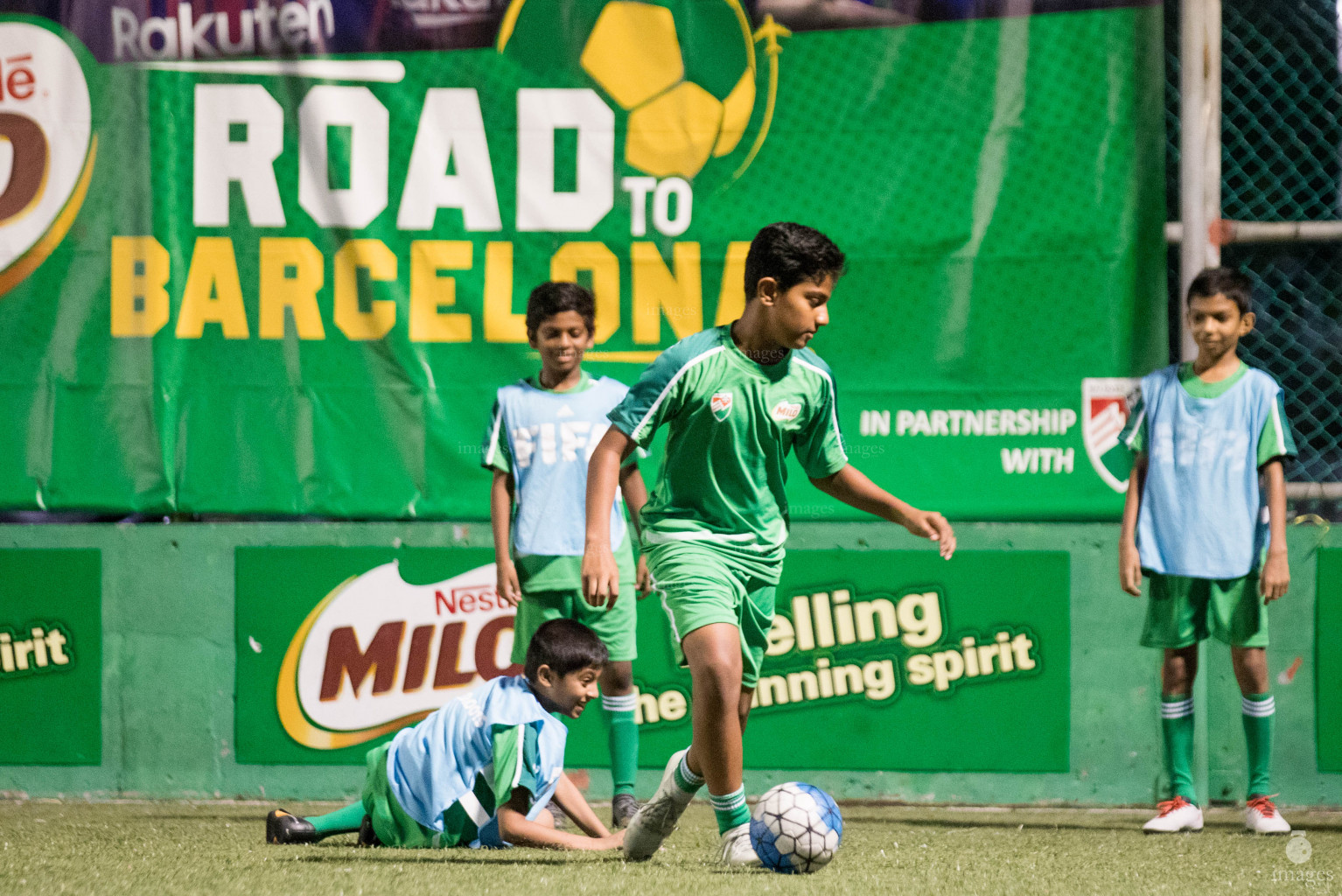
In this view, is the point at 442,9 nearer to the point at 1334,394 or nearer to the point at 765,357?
the point at 765,357

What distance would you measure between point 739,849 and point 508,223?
123 inches

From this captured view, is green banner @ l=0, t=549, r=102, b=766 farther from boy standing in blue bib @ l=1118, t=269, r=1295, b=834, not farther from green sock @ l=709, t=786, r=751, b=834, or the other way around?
boy standing in blue bib @ l=1118, t=269, r=1295, b=834

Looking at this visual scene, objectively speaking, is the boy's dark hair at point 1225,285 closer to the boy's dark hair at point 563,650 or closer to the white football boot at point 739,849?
the boy's dark hair at point 563,650

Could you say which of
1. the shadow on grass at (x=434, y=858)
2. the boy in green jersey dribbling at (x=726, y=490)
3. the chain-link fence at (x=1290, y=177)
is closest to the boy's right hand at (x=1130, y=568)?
the chain-link fence at (x=1290, y=177)

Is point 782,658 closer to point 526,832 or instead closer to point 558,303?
point 558,303

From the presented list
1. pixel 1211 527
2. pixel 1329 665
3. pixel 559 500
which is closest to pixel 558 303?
pixel 559 500

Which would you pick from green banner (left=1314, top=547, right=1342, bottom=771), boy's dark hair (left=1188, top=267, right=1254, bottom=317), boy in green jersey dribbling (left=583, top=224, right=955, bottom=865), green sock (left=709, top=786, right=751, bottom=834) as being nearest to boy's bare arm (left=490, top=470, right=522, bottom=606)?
boy in green jersey dribbling (left=583, top=224, right=955, bottom=865)

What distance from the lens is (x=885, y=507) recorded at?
3.89 meters

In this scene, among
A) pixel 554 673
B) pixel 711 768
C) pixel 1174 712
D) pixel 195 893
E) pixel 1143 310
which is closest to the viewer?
pixel 195 893

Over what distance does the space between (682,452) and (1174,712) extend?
242 cm

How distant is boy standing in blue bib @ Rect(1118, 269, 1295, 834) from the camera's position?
504 cm

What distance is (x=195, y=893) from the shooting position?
3221 millimetres

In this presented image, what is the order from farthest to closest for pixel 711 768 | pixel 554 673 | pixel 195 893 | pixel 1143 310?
pixel 1143 310 < pixel 554 673 < pixel 711 768 < pixel 195 893

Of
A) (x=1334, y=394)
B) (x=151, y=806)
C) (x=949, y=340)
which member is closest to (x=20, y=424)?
(x=151, y=806)
